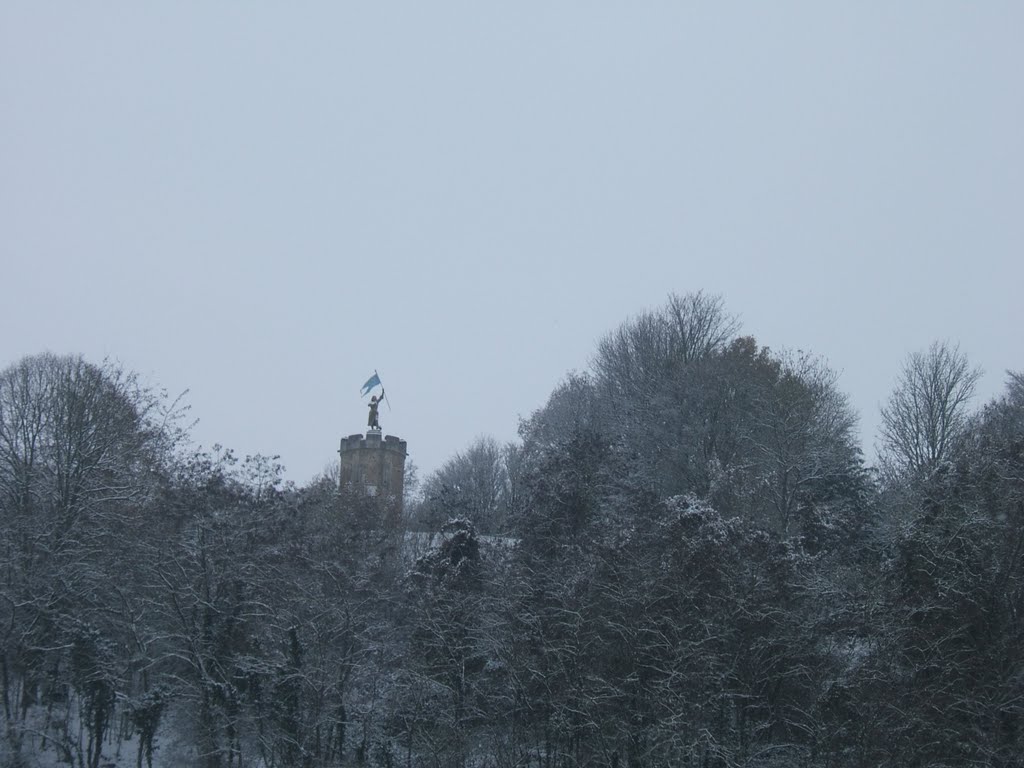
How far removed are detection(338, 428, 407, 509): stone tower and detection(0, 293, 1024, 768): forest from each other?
1610 cm

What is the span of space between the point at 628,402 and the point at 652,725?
59.4ft

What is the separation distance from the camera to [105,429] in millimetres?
29672

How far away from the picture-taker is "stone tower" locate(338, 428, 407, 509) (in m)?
49.5

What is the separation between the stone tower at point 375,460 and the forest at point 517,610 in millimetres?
16096

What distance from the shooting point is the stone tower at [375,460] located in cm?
4950

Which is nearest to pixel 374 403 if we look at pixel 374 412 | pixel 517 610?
pixel 374 412

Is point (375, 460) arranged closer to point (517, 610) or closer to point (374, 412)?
point (374, 412)

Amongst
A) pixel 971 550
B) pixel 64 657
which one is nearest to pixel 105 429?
pixel 64 657

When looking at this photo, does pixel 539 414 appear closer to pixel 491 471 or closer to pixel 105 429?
pixel 491 471

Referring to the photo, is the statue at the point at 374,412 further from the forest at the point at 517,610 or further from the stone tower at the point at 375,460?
the forest at the point at 517,610

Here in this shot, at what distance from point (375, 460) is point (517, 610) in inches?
979

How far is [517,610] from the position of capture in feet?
84.9

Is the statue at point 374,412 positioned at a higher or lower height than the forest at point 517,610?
higher

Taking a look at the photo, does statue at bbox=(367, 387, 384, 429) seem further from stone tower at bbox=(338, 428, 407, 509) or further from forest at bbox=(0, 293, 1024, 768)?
forest at bbox=(0, 293, 1024, 768)
